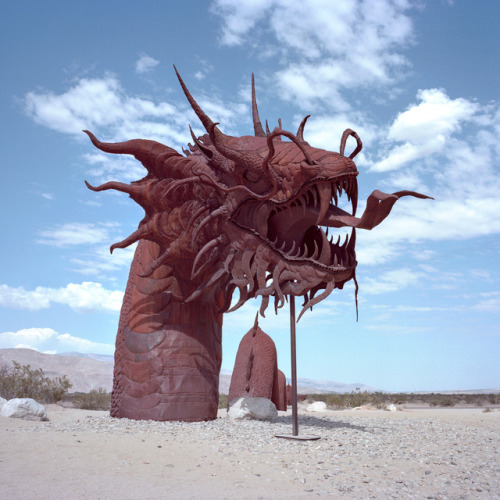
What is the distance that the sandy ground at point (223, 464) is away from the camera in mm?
3812

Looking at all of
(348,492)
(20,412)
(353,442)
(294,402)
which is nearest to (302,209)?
(294,402)

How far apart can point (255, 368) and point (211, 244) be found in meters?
2.95

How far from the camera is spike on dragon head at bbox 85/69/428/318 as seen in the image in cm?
567

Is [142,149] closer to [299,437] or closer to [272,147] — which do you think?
[272,147]

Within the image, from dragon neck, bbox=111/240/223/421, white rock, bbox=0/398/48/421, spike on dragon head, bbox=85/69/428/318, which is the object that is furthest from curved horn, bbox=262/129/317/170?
white rock, bbox=0/398/48/421

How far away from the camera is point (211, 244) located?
6.22 m

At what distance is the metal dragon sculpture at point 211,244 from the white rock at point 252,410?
1.81ft

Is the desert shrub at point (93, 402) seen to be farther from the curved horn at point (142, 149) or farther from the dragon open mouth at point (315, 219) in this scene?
the dragon open mouth at point (315, 219)

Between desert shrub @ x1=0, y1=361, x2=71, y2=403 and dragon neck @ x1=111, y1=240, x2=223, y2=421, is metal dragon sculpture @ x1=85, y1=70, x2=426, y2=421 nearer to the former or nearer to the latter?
dragon neck @ x1=111, y1=240, x2=223, y2=421

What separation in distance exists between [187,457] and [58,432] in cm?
196

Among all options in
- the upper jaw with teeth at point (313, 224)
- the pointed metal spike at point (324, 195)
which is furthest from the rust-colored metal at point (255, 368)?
the pointed metal spike at point (324, 195)

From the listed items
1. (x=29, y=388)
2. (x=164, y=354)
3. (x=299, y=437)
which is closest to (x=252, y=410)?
(x=164, y=354)

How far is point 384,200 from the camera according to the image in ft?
17.6

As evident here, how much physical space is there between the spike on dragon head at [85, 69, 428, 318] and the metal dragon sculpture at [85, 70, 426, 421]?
0.01m
